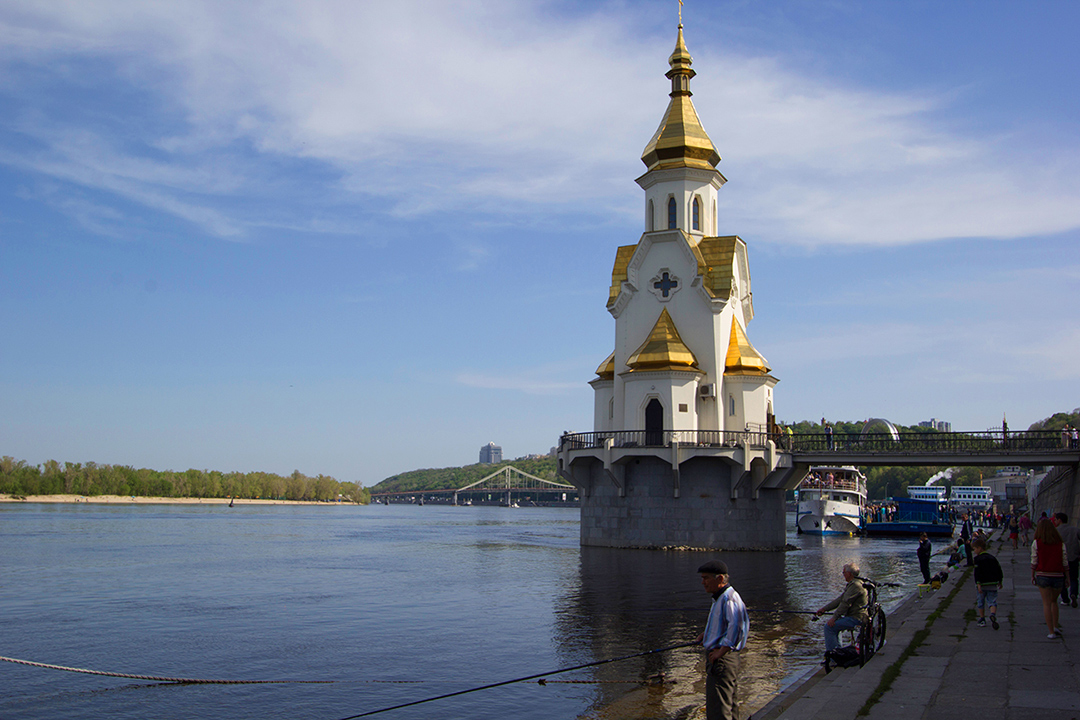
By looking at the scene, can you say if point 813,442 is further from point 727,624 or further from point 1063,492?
point 727,624

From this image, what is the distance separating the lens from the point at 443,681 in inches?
653

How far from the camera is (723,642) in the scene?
8.95 meters

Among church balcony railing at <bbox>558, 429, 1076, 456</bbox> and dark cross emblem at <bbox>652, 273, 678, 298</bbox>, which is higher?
dark cross emblem at <bbox>652, 273, 678, 298</bbox>

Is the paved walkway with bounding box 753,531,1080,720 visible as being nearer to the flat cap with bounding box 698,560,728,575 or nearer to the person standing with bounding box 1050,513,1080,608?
the person standing with bounding box 1050,513,1080,608

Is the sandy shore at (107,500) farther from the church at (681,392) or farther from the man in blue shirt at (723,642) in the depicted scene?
the man in blue shirt at (723,642)

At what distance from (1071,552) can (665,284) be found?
32.6 meters

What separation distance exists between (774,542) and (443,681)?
1325 inches

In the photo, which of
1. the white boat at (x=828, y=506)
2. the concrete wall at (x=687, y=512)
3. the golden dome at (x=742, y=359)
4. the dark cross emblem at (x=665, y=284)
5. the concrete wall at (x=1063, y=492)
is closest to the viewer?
the concrete wall at (x=1063, y=492)

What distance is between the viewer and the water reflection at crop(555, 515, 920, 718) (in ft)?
49.3

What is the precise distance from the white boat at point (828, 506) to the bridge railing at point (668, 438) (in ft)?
87.1

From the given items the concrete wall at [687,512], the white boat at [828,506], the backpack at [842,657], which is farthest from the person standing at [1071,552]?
the white boat at [828,506]

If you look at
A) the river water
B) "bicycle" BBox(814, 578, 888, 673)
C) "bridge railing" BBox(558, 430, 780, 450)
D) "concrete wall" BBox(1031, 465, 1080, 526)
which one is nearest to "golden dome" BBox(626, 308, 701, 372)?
"bridge railing" BBox(558, 430, 780, 450)

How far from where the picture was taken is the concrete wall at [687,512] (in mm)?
45250

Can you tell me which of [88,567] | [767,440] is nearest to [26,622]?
[88,567]
